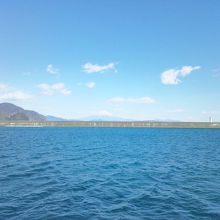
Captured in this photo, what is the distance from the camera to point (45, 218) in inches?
601

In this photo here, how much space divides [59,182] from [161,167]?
1520 cm

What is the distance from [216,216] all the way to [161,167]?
1874 cm

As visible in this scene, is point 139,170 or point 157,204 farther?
point 139,170

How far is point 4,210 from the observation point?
16.5 metres

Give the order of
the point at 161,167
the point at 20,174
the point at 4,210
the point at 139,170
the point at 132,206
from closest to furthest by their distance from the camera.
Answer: the point at 4,210 → the point at 132,206 → the point at 20,174 → the point at 139,170 → the point at 161,167

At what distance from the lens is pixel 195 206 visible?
1808cm

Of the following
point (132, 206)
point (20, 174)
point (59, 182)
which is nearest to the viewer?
point (132, 206)

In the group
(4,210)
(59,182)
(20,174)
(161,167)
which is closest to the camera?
(4,210)

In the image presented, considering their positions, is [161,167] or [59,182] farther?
[161,167]

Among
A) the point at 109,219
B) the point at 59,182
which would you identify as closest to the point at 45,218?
the point at 109,219

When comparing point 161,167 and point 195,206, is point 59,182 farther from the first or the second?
point 161,167

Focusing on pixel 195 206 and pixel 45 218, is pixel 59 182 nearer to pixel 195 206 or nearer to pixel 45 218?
pixel 45 218

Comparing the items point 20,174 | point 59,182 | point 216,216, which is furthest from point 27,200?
point 216,216

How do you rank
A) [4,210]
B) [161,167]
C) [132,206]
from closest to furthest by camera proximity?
[4,210] < [132,206] < [161,167]
